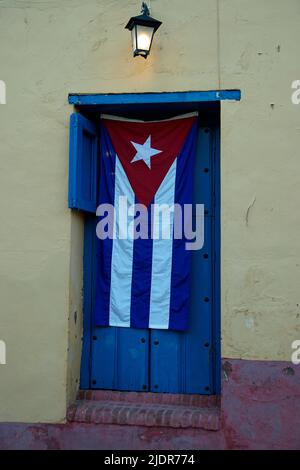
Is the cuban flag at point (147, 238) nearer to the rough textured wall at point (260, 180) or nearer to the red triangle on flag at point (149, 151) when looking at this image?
the red triangle on flag at point (149, 151)

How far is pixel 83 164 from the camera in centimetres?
535

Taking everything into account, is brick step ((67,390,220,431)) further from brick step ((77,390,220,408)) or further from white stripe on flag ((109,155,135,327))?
white stripe on flag ((109,155,135,327))

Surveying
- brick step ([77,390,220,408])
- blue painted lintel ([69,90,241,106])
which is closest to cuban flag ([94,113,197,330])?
blue painted lintel ([69,90,241,106])

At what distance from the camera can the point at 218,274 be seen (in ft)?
17.3

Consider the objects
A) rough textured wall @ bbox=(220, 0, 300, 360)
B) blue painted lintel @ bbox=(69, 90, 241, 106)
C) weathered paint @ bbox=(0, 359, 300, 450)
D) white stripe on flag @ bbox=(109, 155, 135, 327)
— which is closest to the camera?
weathered paint @ bbox=(0, 359, 300, 450)

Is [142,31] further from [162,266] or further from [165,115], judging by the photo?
[162,266]

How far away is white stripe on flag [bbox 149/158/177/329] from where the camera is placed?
5.20 meters

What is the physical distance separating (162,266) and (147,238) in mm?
324

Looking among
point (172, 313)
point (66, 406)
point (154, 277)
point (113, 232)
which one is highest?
point (113, 232)

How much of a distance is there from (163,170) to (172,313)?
1.44 m

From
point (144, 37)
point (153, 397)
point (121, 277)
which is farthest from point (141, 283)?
point (144, 37)

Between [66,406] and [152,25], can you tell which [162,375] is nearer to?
[66,406]

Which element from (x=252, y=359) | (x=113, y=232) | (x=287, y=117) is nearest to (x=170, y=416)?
(x=252, y=359)

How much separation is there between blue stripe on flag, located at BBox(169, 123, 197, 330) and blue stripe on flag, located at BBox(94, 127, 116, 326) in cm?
67
